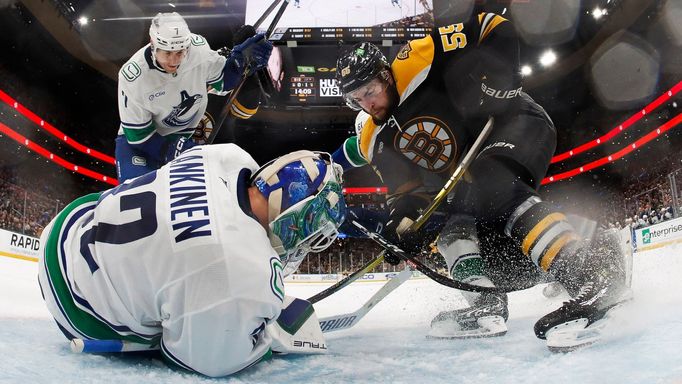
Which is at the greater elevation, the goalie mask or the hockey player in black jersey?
the hockey player in black jersey

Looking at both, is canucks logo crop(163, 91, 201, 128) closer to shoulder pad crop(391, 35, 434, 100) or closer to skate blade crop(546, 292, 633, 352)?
shoulder pad crop(391, 35, 434, 100)

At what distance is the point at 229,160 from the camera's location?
120 centimetres

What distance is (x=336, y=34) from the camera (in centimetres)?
827

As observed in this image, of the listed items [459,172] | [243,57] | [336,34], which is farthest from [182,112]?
[336,34]

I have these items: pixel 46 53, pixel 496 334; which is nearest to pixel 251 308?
pixel 496 334

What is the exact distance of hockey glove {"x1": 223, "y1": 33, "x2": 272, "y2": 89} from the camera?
3213mm

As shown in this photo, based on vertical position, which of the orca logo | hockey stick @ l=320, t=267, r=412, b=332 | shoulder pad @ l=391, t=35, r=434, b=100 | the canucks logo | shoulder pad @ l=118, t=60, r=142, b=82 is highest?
shoulder pad @ l=118, t=60, r=142, b=82

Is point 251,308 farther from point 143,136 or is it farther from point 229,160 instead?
point 143,136

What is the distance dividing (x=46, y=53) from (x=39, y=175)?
84.3 inches

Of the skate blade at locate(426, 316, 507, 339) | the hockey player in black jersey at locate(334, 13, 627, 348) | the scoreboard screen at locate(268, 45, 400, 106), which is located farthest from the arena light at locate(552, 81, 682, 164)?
the skate blade at locate(426, 316, 507, 339)

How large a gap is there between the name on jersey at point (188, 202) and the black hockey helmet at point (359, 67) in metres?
0.96

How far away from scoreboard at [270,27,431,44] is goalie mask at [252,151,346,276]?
A: 7.41 m

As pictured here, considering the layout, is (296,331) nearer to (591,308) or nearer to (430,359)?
(430,359)

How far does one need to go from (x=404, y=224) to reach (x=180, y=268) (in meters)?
1.24
